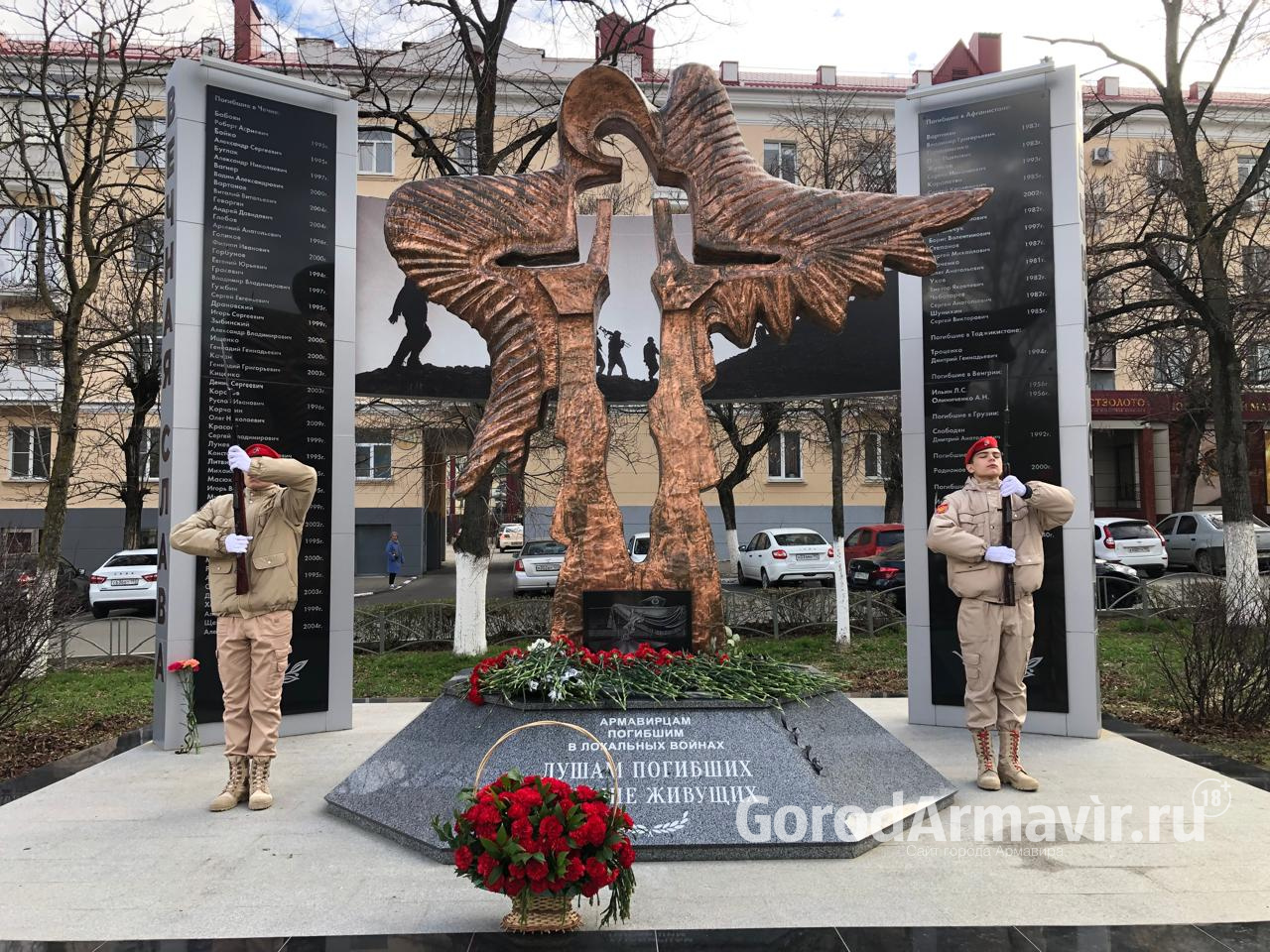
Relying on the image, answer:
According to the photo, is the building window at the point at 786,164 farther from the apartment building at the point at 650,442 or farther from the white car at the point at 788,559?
the white car at the point at 788,559

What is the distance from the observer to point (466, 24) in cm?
1191

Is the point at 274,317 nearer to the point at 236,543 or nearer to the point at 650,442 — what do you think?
the point at 236,543

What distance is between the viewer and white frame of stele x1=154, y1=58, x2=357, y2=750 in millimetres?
7055

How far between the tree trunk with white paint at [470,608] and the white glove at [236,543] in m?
6.27

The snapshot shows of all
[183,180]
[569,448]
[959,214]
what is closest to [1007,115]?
[959,214]

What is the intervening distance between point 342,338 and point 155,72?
7.03m

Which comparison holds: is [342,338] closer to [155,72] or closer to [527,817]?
[527,817]

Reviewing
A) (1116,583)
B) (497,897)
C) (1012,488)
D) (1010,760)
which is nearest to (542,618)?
(1010,760)

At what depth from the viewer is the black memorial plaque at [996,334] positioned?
7227mm

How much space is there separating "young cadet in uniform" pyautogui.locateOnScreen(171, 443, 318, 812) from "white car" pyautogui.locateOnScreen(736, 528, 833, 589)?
1404 centimetres

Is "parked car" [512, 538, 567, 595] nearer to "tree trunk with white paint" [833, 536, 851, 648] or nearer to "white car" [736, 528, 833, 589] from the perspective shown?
→ "white car" [736, 528, 833, 589]

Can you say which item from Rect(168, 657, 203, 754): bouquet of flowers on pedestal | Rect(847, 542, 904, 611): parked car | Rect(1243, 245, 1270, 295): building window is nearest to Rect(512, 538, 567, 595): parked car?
Rect(847, 542, 904, 611): parked car

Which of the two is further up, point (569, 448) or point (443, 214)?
point (443, 214)

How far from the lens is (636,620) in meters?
5.89
